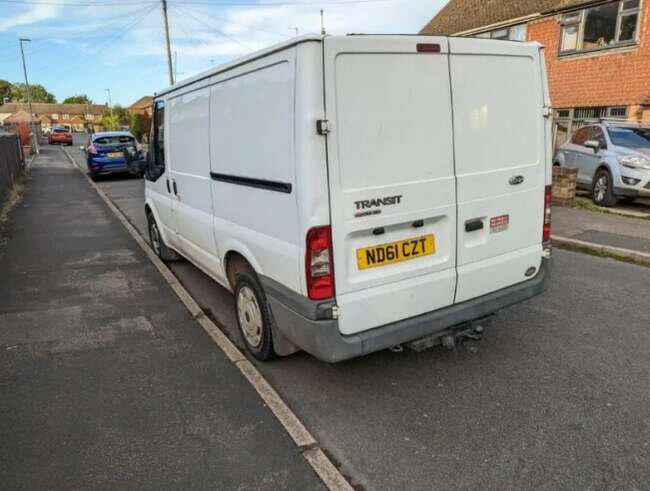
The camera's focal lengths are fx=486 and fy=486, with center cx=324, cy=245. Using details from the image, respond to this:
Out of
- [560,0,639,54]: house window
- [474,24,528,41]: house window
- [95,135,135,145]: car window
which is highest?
[474,24,528,41]: house window

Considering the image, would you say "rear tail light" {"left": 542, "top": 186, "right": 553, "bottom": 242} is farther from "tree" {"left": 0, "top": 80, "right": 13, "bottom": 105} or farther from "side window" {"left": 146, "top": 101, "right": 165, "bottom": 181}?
"tree" {"left": 0, "top": 80, "right": 13, "bottom": 105}

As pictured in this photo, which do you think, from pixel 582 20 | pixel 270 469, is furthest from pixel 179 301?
pixel 582 20

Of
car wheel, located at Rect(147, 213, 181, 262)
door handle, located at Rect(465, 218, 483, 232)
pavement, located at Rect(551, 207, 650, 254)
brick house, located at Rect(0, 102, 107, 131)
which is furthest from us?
brick house, located at Rect(0, 102, 107, 131)

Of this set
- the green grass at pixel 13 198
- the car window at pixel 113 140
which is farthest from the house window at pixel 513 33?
the green grass at pixel 13 198

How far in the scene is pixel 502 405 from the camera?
3.11m

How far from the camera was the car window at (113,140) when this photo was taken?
671 inches

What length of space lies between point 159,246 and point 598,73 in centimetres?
1552

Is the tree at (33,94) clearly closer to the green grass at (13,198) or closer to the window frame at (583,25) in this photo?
the green grass at (13,198)

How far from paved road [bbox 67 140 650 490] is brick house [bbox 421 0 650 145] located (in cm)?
1331

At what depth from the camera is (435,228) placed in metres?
3.13

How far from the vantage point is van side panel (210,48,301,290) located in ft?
9.33

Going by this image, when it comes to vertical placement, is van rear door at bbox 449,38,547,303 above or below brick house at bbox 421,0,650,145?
below

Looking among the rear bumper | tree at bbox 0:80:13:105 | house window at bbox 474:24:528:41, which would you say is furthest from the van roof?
tree at bbox 0:80:13:105

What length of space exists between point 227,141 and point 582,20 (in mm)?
16994
